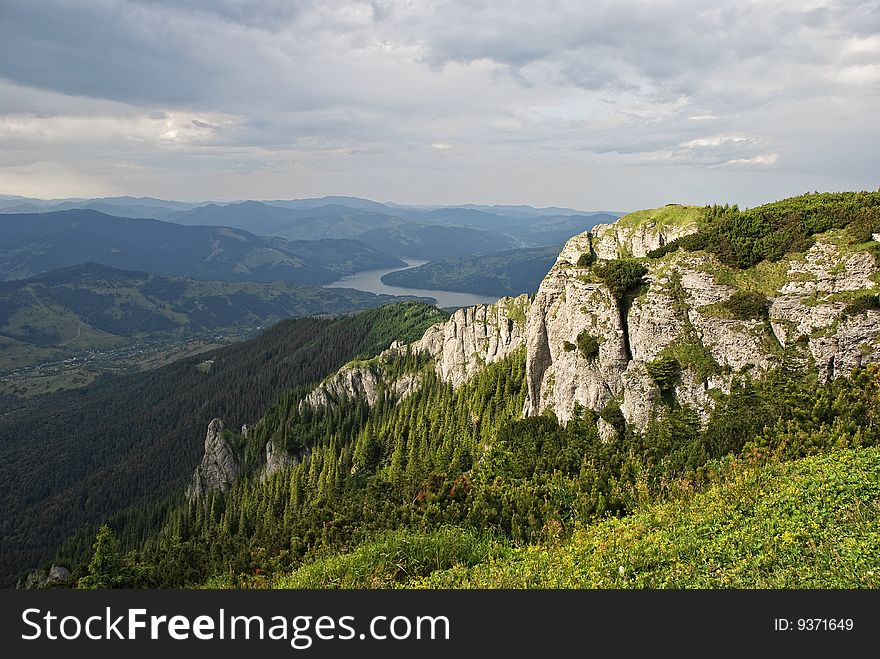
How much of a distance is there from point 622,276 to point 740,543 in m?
→ 34.6

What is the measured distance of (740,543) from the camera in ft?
75.5

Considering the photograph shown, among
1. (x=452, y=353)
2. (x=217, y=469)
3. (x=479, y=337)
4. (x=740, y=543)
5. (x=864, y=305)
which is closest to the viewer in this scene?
(x=740, y=543)

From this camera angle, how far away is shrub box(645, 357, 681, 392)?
46594 mm

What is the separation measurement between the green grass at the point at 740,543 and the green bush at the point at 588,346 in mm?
22001

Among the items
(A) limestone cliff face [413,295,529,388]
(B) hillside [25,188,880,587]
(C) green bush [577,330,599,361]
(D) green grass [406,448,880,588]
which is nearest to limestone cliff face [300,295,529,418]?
(A) limestone cliff face [413,295,529,388]

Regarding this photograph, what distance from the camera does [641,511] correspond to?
32.0 meters

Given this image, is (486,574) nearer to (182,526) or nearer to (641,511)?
(641,511)

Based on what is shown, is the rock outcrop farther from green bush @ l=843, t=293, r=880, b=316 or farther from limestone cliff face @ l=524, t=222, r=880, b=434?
green bush @ l=843, t=293, r=880, b=316

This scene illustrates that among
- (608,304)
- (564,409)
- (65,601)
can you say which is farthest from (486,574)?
(608,304)

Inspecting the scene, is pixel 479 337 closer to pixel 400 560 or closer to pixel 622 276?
pixel 622 276

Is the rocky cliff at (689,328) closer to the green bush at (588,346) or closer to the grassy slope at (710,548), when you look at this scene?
the green bush at (588,346)

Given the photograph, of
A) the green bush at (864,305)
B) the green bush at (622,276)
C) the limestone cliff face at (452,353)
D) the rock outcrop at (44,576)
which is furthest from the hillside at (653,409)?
the rock outcrop at (44,576)

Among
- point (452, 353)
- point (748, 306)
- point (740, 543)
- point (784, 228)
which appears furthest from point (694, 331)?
point (452, 353)

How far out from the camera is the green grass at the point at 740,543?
66.5 ft
